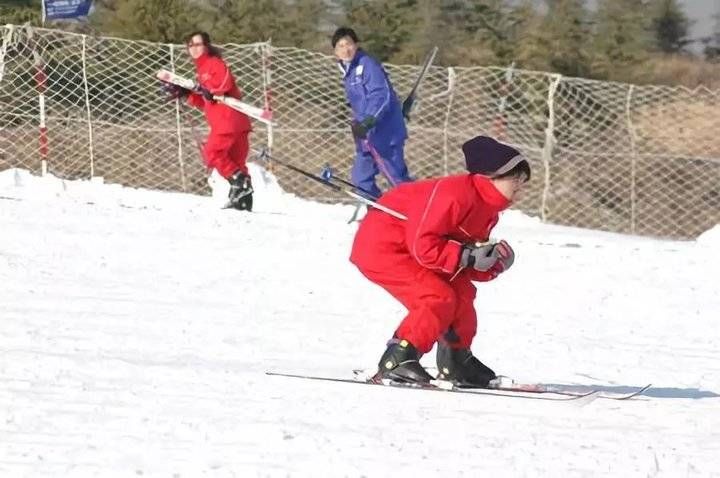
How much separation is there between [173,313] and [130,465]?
2.82 metres

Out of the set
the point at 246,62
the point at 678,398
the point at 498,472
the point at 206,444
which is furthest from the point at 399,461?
the point at 246,62

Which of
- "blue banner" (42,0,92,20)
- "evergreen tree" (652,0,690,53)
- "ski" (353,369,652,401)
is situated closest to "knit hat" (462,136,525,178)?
"ski" (353,369,652,401)

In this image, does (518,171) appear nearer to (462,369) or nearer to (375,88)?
(462,369)

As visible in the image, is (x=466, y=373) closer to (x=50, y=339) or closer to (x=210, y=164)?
(x=50, y=339)

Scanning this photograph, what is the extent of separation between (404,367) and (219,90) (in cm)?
618

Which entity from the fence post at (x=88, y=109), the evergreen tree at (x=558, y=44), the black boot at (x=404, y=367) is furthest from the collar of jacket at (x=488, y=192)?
the evergreen tree at (x=558, y=44)

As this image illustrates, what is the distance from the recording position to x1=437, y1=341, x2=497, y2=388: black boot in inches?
199

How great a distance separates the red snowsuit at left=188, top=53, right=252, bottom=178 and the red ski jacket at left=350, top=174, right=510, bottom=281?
19.1ft

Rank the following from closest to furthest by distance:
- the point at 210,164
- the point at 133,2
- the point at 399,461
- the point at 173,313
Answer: the point at 399,461 < the point at 173,313 < the point at 210,164 < the point at 133,2

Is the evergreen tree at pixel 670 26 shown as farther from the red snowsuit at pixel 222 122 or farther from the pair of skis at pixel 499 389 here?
the pair of skis at pixel 499 389

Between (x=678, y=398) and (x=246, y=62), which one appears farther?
(x=246, y=62)

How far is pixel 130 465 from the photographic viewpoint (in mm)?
3410

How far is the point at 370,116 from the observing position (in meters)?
9.60

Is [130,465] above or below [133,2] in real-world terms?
above
